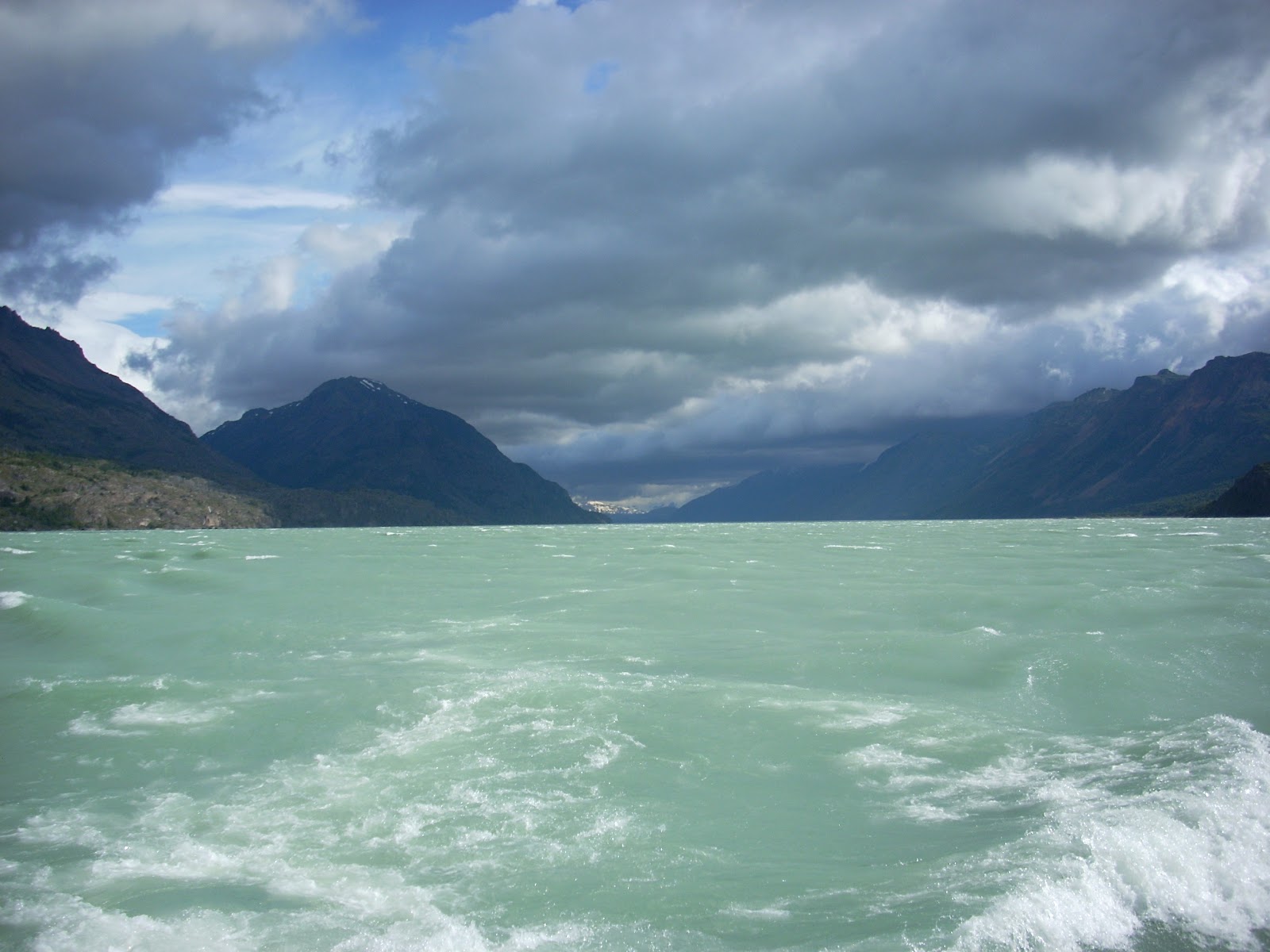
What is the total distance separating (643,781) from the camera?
14.4 m

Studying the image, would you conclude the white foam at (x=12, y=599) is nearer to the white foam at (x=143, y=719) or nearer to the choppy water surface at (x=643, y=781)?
the choppy water surface at (x=643, y=781)

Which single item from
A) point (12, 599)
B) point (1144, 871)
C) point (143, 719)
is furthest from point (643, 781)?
point (12, 599)

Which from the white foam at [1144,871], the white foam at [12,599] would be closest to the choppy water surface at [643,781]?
the white foam at [1144,871]

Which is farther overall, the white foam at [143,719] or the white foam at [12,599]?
the white foam at [12,599]

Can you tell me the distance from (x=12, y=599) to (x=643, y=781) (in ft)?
113

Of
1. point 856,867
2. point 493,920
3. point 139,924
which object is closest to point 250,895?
point 139,924

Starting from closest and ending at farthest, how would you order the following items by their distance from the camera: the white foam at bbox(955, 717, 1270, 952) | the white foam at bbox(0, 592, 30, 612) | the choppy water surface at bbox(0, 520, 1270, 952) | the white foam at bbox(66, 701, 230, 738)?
1. the white foam at bbox(955, 717, 1270, 952)
2. the choppy water surface at bbox(0, 520, 1270, 952)
3. the white foam at bbox(66, 701, 230, 738)
4. the white foam at bbox(0, 592, 30, 612)

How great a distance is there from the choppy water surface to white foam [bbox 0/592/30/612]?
331 cm

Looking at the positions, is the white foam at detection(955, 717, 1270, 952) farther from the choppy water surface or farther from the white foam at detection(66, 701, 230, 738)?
the white foam at detection(66, 701, 230, 738)

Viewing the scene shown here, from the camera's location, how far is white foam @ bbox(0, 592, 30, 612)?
112 ft

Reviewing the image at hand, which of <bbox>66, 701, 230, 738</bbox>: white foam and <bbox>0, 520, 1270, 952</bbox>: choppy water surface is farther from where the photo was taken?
<bbox>66, 701, 230, 738</bbox>: white foam

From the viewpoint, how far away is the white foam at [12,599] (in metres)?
34.1

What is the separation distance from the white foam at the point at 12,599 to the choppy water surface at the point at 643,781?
3305mm

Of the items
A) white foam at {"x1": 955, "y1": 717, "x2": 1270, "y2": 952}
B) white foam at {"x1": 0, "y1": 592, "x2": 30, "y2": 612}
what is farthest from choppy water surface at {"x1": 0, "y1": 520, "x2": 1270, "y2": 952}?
white foam at {"x1": 0, "y1": 592, "x2": 30, "y2": 612}
